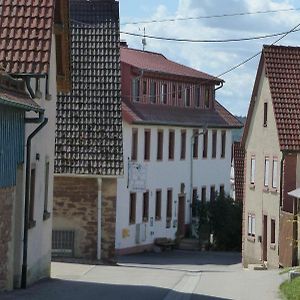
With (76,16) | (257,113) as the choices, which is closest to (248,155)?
(257,113)

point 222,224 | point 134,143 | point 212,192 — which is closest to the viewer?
point 134,143

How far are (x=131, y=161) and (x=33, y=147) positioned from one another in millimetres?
25932

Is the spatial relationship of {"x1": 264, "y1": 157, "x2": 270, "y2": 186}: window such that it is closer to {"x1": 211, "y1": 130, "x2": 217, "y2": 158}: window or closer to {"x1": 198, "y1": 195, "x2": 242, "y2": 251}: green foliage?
{"x1": 198, "y1": 195, "x2": 242, "y2": 251}: green foliage

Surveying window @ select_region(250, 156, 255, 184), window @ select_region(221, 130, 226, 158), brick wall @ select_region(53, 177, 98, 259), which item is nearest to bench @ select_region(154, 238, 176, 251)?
window @ select_region(250, 156, 255, 184)

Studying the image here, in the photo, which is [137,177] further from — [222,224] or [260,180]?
[222,224]

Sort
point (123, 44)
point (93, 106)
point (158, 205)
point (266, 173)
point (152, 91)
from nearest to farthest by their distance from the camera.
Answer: point (93, 106) < point (266, 173) < point (158, 205) < point (152, 91) < point (123, 44)

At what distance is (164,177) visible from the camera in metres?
54.0

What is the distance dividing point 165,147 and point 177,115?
8.04 ft

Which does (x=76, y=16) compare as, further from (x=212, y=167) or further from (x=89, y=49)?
(x=212, y=167)

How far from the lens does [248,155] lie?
4925cm

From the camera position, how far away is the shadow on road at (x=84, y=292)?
69.4 feet

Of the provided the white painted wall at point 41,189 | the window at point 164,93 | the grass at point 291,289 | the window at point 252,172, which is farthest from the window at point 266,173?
the white painted wall at point 41,189

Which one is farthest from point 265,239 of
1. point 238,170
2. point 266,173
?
point 238,170

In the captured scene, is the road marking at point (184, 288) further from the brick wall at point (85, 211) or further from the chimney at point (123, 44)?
the chimney at point (123, 44)
